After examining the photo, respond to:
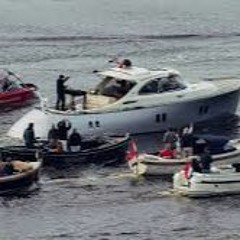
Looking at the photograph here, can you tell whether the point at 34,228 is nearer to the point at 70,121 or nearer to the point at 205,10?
the point at 70,121

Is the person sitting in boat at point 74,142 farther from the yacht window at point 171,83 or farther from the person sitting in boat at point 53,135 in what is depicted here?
the yacht window at point 171,83

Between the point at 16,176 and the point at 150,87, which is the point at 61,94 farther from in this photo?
the point at 16,176

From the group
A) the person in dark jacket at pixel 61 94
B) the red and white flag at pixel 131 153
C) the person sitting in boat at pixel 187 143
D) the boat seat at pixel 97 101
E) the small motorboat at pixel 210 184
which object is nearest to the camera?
the small motorboat at pixel 210 184

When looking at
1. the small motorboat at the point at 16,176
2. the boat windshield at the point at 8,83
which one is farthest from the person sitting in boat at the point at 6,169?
the boat windshield at the point at 8,83

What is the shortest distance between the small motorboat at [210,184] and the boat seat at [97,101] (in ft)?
34.5

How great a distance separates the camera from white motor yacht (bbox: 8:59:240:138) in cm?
4816

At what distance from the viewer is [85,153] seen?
4391cm

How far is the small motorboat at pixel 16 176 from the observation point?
129 feet

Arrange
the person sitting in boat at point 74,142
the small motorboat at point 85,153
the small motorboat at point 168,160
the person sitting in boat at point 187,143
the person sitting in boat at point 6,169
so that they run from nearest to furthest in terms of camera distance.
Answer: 1. the person sitting in boat at point 6,169
2. the small motorboat at point 168,160
3. the person sitting in boat at point 187,143
4. the small motorboat at point 85,153
5. the person sitting in boat at point 74,142

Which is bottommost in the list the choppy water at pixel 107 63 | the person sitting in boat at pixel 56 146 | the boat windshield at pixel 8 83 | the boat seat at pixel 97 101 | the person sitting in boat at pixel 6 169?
the choppy water at pixel 107 63

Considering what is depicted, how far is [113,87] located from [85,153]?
658 cm

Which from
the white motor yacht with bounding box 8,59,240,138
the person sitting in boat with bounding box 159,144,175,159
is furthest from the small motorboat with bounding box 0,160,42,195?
the white motor yacht with bounding box 8,59,240,138

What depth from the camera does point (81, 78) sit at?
64688 millimetres

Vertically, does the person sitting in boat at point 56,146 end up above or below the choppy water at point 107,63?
above
